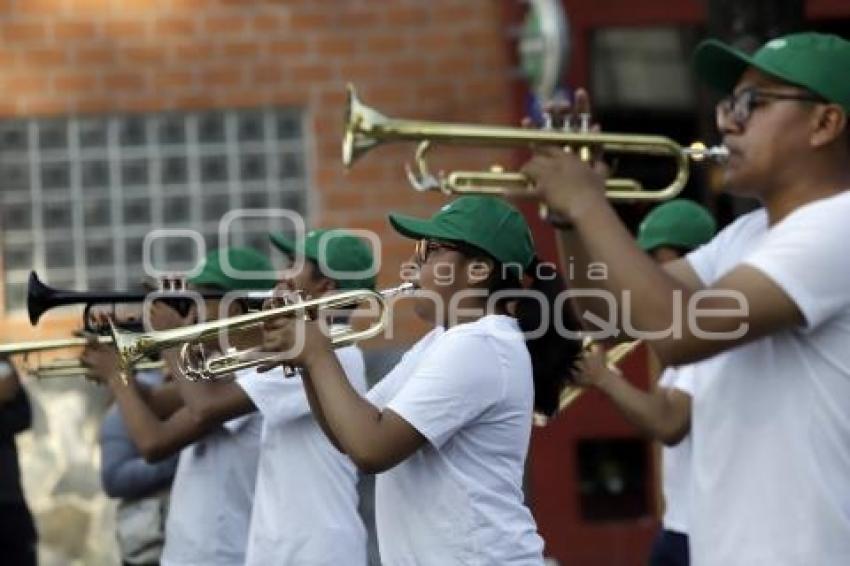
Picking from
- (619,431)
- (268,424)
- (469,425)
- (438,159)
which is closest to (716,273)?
(469,425)

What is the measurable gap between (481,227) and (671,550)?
198 cm

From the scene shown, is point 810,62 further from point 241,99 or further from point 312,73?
point 241,99

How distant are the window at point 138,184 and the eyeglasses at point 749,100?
6072 millimetres

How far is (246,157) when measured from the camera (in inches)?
379

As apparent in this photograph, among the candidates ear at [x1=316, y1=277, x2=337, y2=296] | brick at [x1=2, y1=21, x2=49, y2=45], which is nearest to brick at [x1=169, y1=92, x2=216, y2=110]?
brick at [x1=2, y1=21, x2=49, y2=45]

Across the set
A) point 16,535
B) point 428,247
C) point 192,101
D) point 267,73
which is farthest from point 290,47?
point 428,247

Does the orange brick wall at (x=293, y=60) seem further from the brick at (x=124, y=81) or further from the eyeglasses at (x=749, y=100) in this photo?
the eyeglasses at (x=749, y=100)

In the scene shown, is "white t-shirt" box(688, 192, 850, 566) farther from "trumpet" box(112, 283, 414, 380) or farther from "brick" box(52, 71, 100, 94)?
"brick" box(52, 71, 100, 94)

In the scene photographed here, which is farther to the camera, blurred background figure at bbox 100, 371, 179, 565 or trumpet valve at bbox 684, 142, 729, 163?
blurred background figure at bbox 100, 371, 179, 565

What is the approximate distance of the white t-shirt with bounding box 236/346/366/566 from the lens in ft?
17.6

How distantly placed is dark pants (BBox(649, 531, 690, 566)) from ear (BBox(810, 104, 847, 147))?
280 centimetres

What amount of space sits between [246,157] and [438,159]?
1.10 meters

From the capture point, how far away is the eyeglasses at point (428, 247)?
15.3ft

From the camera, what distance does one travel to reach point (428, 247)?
185 inches
